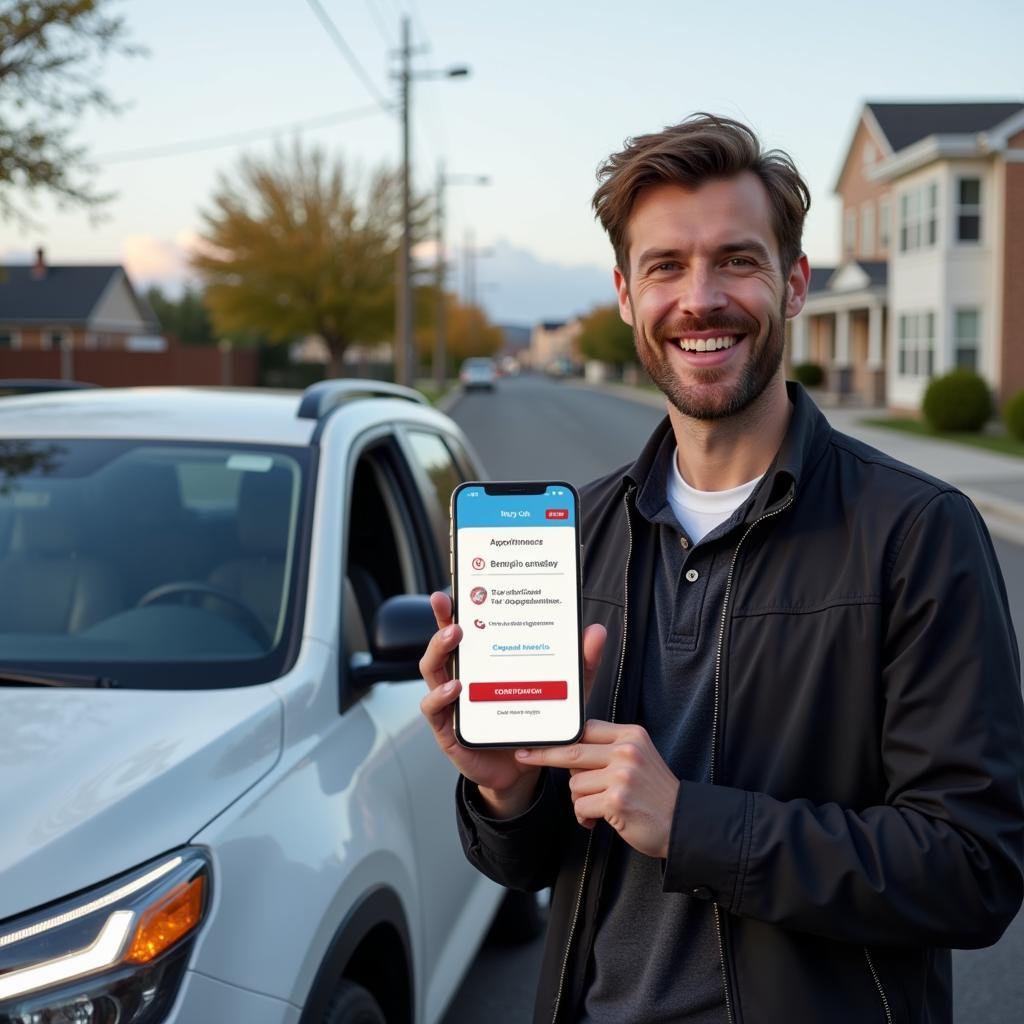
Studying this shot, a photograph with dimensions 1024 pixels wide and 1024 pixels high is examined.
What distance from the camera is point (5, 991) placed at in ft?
5.99

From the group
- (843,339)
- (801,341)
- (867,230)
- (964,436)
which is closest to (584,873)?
(964,436)

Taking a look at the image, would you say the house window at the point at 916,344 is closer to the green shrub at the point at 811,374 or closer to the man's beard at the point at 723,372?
the green shrub at the point at 811,374

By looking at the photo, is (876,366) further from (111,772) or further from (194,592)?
(111,772)

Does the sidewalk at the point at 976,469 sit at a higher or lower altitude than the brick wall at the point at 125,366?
lower

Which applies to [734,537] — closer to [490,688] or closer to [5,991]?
[490,688]

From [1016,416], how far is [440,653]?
2547 centimetres

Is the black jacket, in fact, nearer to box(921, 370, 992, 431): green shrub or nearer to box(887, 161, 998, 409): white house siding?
box(921, 370, 992, 431): green shrub

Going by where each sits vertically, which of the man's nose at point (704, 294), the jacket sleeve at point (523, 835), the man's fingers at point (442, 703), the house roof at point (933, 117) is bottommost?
the jacket sleeve at point (523, 835)

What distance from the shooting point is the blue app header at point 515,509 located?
1885mm

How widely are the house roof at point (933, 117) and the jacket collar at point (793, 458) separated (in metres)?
37.5

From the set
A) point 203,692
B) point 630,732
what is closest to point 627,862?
point 630,732

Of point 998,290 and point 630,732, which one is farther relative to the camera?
point 998,290

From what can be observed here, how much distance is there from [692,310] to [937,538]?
50 cm

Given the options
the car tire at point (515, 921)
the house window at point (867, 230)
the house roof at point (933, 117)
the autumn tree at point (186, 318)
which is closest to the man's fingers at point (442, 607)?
the car tire at point (515, 921)
